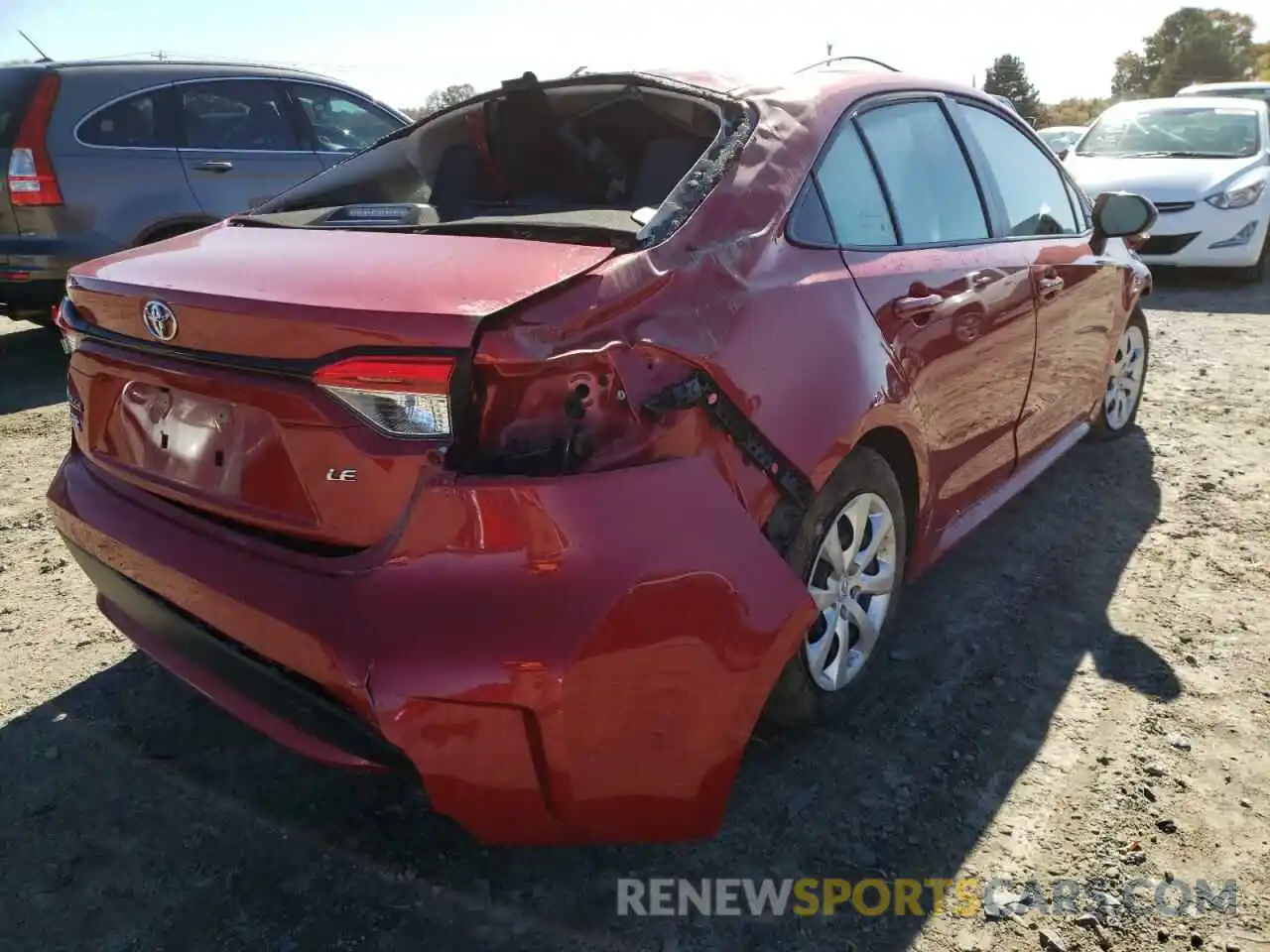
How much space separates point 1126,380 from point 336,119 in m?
5.16

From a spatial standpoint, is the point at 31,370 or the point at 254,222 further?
the point at 31,370

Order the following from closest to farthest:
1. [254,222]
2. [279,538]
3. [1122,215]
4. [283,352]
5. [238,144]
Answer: [283,352] < [279,538] < [254,222] < [1122,215] < [238,144]

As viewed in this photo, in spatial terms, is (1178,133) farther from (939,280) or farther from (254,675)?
(254,675)

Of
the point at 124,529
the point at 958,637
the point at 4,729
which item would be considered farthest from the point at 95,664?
the point at 958,637

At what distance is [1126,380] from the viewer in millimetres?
4672

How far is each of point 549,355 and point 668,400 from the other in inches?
9.2

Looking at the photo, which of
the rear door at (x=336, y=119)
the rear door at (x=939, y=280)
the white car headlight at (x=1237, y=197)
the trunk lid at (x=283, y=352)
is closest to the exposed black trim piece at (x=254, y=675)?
the trunk lid at (x=283, y=352)

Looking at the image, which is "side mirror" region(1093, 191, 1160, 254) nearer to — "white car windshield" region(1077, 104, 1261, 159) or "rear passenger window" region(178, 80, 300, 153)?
"rear passenger window" region(178, 80, 300, 153)

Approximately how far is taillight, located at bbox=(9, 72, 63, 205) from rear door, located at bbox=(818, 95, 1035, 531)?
455cm

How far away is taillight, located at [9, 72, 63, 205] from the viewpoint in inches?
200

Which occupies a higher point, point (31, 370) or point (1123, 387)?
point (1123, 387)

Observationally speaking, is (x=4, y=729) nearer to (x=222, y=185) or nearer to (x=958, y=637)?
(x=958, y=637)

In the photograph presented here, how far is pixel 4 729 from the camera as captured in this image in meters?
2.51

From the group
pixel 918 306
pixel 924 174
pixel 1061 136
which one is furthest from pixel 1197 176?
pixel 1061 136
